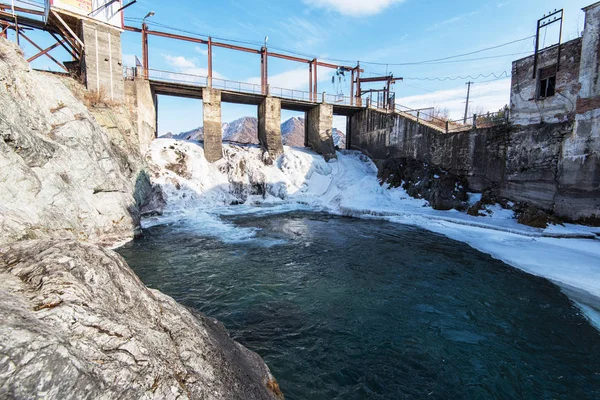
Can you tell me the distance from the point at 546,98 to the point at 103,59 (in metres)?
23.4

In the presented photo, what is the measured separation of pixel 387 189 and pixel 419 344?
55.3 feet

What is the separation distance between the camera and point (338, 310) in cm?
555

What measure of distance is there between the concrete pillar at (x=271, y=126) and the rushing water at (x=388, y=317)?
15231 millimetres

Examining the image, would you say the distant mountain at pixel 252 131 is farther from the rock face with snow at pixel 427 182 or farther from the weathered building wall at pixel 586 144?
the weathered building wall at pixel 586 144

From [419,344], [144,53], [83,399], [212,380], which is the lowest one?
[419,344]

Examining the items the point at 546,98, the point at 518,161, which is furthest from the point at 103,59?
the point at 546,98

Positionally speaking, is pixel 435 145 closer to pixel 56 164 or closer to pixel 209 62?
pixel 209 62

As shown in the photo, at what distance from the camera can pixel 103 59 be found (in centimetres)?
1616

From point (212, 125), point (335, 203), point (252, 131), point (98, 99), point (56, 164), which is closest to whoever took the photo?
point (56, 164)

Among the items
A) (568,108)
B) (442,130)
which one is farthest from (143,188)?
(568,108)

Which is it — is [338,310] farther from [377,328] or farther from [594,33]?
[594,33]

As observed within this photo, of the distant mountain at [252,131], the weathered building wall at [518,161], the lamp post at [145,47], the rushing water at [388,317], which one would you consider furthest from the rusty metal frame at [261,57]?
the distant mountain at [252,131]

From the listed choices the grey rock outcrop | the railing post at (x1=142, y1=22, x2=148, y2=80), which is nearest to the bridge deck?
the railing post at (x1=142, y1=22, x2=148, y2=80)

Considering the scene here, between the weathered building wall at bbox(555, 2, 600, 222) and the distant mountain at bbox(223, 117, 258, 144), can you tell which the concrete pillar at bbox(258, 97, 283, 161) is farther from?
the distant mountain at bbox(223, 117, 258, 144)
